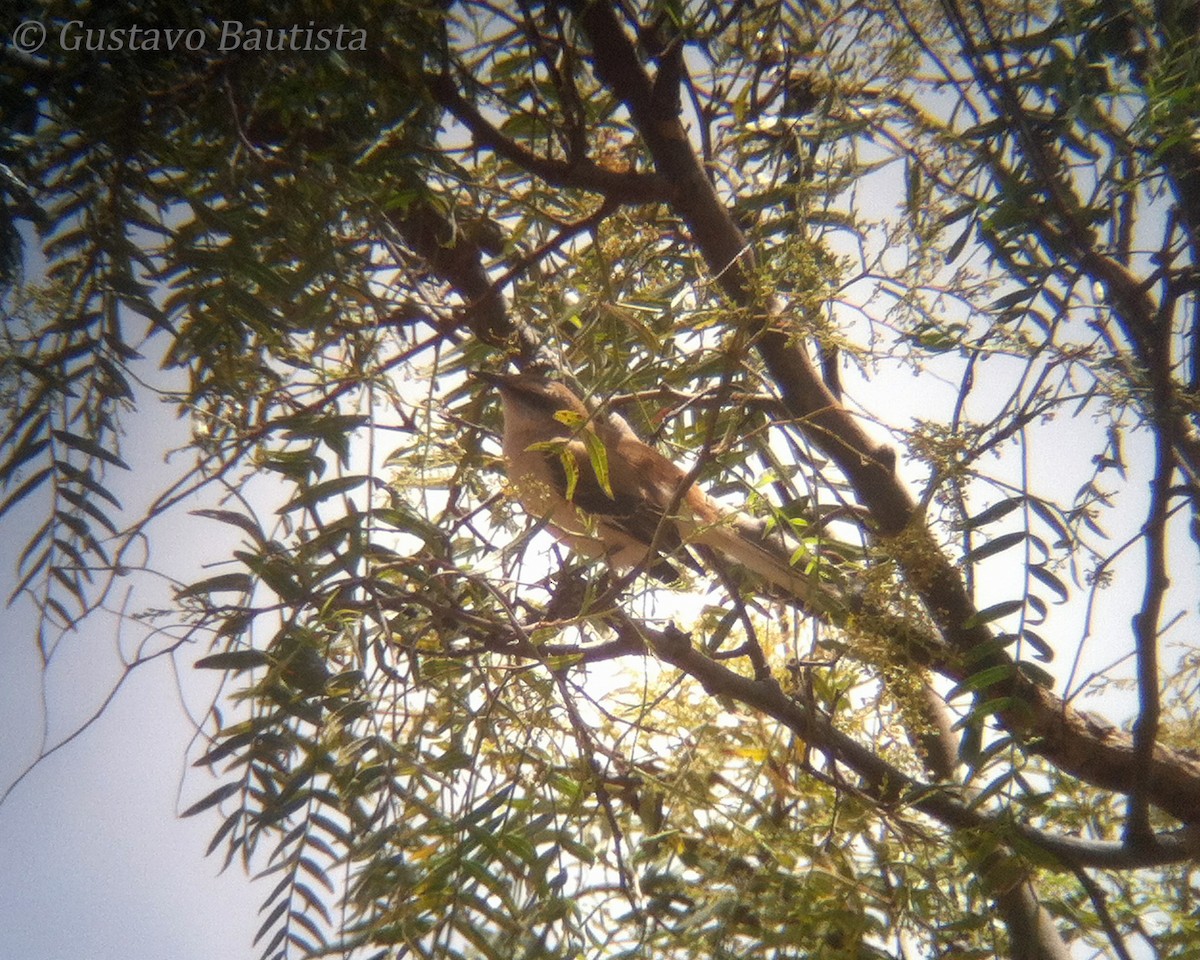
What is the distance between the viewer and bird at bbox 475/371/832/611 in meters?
1.20

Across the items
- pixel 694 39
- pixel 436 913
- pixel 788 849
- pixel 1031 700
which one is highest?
pixel 694 39

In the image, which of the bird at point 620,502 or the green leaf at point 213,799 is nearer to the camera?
the green leaf at point 213,799

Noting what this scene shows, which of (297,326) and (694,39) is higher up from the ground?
(694,39)

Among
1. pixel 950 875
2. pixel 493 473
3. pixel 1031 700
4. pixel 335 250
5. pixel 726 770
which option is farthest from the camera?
pixel 493 473

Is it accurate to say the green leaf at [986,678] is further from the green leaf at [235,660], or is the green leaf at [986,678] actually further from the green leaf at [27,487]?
the green leaf at [27,487]

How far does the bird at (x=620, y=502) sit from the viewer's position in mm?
1198

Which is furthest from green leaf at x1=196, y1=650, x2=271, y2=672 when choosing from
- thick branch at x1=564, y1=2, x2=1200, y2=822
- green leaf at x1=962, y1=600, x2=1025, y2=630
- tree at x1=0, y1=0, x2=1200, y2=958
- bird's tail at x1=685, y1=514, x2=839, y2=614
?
green leaf at x1=962, y1=600, x2=1025, y2=630

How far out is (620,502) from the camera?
4.71 feet

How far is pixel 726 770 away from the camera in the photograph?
125 cm

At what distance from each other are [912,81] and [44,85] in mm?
1151

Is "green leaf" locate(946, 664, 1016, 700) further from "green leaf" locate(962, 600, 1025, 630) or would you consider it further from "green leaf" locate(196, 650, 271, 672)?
"green leaf" locate(196, 650, 271, 672)

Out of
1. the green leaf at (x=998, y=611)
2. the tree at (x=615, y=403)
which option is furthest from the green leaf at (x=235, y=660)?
the green leaf at (x=998, y=611)

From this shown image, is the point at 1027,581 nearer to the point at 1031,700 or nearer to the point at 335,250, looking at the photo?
the point at 1031,700

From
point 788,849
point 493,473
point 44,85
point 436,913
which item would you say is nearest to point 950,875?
point 788,849
